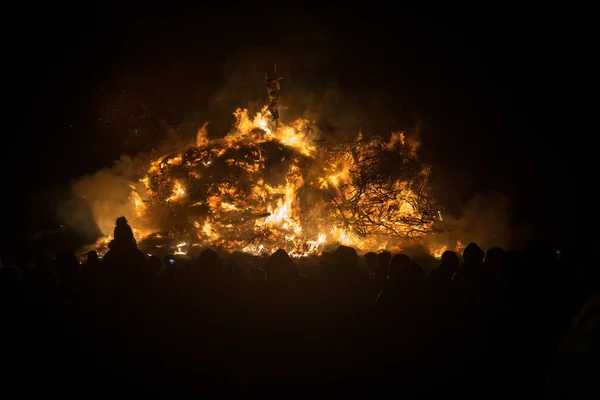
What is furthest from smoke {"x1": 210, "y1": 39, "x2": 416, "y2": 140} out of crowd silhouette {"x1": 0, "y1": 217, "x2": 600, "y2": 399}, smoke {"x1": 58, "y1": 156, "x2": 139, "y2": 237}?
crowd silhouette {"x1": 0, "y1": 217, "x2": 600, "y2": 399}

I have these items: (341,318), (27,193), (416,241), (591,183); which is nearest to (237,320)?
(341,318)

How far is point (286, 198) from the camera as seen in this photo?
1110 centimetres

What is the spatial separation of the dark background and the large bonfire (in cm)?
92

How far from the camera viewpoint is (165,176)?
11203 millimetres

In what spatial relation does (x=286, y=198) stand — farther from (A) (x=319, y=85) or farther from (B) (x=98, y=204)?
(B) (x=98, y=204)

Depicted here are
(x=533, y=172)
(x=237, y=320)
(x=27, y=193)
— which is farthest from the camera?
(x=533, y=172)

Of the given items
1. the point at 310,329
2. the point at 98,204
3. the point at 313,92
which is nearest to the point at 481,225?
the point at 313,92

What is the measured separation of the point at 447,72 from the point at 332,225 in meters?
5.95

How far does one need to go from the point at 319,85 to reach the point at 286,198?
362 centimetres

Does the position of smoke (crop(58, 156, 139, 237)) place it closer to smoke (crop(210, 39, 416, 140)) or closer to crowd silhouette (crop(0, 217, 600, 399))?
smoke (crop(210, 39, 416, 140))

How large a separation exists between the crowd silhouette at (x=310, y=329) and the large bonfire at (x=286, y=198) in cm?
591

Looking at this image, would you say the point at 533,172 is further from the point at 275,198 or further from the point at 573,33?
the point at 275,198

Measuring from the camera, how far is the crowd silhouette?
13.0ft

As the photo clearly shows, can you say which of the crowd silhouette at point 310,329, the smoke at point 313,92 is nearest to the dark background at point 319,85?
the smoke at point 313,92
